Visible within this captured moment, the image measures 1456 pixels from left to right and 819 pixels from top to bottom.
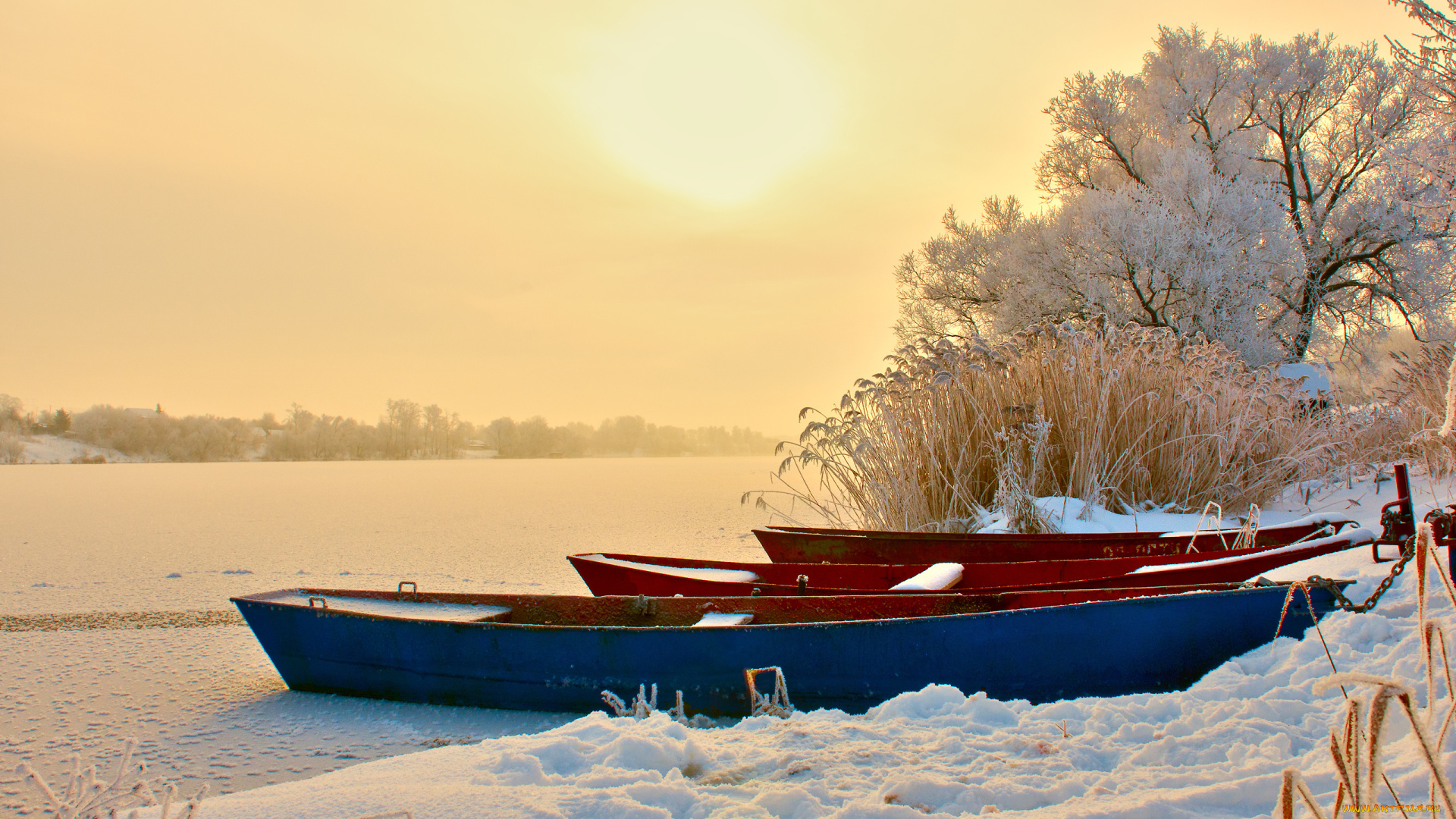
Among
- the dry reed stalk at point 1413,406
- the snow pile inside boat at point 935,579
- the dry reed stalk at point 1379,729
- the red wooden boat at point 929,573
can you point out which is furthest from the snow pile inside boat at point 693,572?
the dry reed stalk at point 1413,406

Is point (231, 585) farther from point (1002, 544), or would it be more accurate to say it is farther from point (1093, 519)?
point (1093, 519)

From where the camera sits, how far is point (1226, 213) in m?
13.2

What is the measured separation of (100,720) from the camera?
3.05 meters

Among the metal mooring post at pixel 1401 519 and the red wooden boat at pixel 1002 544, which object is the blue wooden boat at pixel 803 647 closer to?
the metal mooring post at pixel 1401 519

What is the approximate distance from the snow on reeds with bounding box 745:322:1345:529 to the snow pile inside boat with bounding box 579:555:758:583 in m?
1.41

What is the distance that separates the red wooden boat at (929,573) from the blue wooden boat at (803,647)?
0.31 metres

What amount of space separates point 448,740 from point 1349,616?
297 centimetres

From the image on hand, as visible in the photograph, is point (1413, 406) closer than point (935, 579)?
No

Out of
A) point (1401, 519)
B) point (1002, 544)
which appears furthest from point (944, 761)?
point (1002, 544)

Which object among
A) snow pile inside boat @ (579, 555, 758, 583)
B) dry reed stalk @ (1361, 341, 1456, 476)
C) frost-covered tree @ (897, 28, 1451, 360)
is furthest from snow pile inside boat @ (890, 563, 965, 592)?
frost-covered tree @ (897, 28, 1451, 360)

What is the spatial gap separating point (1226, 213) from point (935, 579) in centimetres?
1277

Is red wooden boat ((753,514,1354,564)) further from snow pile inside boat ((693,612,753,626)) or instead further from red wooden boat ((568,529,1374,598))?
snow pile inside boat ((693,612,753,626))

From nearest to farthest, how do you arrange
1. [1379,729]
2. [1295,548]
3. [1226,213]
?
[1379,729]
[1295,548]
[1226,213]

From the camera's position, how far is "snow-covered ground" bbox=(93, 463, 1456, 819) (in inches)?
63.7
